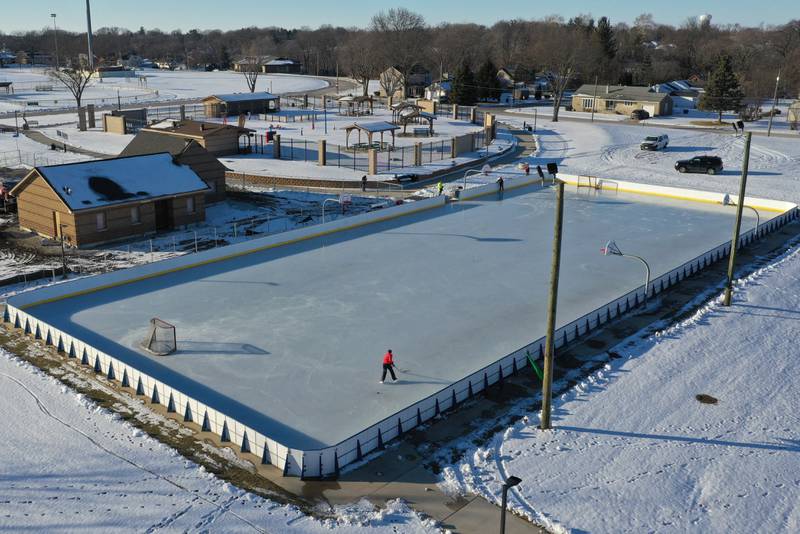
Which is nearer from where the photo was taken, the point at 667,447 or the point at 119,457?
the point at 119,457

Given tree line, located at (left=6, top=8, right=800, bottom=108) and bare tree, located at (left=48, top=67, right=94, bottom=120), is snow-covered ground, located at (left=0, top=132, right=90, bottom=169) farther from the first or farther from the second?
tree line, located at (left=6, top=8, right=800, bottom=108)

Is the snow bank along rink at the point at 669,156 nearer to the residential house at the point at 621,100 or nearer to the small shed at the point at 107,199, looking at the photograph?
the residential house at the point at 621,100

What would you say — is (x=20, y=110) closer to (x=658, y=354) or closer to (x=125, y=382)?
(x=125, y=382)

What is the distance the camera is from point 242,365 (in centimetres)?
1991

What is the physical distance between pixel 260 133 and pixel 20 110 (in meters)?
36.8

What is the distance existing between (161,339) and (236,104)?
61256 millimetres

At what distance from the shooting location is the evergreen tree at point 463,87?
92.2 meters

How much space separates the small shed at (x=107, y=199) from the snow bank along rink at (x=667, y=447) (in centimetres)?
2188

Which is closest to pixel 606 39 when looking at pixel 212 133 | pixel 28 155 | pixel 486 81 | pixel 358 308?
pixel 486 81

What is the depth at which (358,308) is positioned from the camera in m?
24.3

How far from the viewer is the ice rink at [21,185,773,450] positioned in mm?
18578

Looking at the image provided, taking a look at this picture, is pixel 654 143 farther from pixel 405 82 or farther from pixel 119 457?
pixel 405 82

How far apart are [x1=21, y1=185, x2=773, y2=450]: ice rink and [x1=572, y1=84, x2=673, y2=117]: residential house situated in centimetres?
5293

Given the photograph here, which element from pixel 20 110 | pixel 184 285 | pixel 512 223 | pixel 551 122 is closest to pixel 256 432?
pixel 184 285
